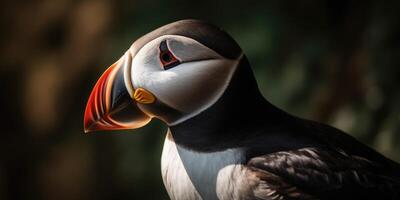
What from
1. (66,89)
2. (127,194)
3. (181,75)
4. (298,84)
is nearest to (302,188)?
(181,75)

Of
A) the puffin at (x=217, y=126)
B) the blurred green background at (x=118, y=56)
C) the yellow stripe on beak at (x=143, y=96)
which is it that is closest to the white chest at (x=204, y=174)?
the puffin at (x=217, y=126)

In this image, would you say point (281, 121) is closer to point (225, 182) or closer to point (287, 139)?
point (287, 139)

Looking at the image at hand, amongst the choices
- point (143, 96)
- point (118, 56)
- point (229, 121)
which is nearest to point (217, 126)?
point (229, 121)

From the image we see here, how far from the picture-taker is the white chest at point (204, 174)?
129 centimetres

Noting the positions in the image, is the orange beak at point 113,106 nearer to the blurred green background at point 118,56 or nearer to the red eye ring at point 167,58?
the red eye ring at point 167,58

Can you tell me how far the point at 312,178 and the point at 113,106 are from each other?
368 mm

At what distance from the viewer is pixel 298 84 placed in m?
2.01

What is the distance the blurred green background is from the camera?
1.93 meters

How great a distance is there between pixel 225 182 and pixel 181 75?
0.20 meters

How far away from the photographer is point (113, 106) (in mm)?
1342

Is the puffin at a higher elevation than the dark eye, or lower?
lower

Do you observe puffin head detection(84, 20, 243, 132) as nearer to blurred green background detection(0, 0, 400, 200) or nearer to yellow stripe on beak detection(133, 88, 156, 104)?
yellow stripe on beak detection(133, 88, 156, 104)

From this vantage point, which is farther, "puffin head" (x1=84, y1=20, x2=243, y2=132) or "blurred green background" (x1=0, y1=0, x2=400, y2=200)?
"blurred green background" (x1=0, y1=0, x2=400, y2=200)

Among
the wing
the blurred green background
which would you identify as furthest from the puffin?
the blurred green background
